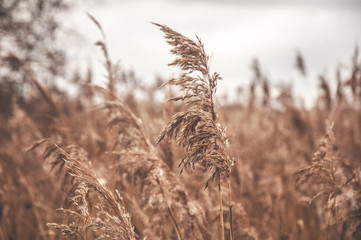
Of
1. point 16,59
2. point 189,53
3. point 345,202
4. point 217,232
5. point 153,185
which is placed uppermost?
point 16,59

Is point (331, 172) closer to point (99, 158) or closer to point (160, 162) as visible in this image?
point (160, 162)

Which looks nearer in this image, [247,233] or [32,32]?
[247,233]

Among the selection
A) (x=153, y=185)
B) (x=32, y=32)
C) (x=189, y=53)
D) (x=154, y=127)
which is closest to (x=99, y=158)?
(x=154, y=127)

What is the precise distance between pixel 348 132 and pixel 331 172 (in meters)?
3.29

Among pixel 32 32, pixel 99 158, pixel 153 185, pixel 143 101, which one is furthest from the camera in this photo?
pixel 32 32

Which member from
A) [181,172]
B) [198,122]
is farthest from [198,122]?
[181,172]

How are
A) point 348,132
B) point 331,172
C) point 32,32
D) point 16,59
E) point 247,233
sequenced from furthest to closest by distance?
point 32,32 → point 348,132 → point 16,59 → point 247,233 → point 331,172

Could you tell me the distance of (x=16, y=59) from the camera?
8.21 feet

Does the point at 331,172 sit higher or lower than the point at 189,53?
lower

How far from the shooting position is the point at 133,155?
1625 mm

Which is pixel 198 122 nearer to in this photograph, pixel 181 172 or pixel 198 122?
pixel 198 122

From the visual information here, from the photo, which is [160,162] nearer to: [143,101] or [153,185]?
[153,185]

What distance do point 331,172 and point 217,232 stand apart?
3.49 feet

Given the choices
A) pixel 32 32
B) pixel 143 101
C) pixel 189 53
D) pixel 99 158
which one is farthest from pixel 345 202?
pixel 32 32
